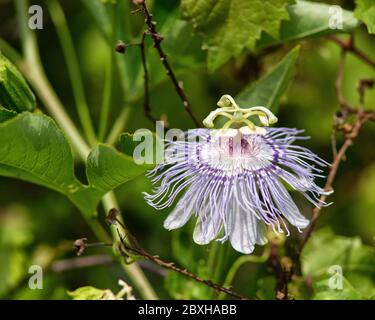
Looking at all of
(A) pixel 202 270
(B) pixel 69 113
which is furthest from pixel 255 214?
(B) pixel 69 113

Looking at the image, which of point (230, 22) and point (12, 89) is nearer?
point (12, 89)

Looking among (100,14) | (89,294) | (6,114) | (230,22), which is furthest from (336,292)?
(100,14)

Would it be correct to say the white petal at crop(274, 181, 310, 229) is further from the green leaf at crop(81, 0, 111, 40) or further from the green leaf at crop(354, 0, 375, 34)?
the green leaf at crop(81, 0, 111, 40)

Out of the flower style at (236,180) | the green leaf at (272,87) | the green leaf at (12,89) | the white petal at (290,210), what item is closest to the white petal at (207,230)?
the flower style at (236,180)

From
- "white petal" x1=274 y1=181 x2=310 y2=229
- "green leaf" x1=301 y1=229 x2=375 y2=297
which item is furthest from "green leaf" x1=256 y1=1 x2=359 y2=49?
"green leaf" x1=301 y1=229 x2=375 y2=297

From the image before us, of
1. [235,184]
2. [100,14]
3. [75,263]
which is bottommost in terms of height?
[75,263]

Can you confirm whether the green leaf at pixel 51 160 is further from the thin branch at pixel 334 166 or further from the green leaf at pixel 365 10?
the green leaf at pixel 365 10

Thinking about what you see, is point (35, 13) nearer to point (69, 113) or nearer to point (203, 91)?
point (69, 113)

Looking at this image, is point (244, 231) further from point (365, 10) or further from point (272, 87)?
point (365, 10)
